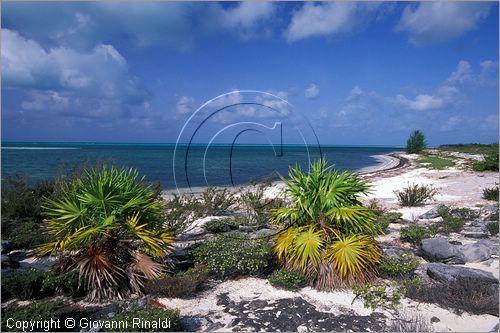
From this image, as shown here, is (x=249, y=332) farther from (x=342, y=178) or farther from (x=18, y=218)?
(x=18, y=218)

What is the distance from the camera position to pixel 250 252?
742 centimetres

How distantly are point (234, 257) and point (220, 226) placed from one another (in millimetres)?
3935

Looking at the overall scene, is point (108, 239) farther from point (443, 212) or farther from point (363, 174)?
point (363, 174)

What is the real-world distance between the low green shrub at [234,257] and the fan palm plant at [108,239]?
0.97 meters

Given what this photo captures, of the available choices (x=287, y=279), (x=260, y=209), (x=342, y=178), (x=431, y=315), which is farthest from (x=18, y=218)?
(x=431, y=315)

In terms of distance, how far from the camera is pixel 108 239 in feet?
21.5

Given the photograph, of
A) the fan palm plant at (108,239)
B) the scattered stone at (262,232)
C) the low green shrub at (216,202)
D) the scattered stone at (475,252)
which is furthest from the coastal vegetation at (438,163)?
the fan palm plant at (108,239)

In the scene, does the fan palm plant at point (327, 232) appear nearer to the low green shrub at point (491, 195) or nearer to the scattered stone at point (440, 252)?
the scattered stone at point (440, 252)

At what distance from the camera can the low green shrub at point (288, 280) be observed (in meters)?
6.68

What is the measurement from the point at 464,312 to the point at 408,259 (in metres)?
2.04

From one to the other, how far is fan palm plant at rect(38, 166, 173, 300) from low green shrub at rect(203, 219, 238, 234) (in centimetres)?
412

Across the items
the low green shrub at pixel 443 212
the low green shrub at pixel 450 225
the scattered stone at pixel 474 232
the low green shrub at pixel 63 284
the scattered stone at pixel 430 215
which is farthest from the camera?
the scattered stone at pixel 430 215

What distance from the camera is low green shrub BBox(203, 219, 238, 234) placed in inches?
440

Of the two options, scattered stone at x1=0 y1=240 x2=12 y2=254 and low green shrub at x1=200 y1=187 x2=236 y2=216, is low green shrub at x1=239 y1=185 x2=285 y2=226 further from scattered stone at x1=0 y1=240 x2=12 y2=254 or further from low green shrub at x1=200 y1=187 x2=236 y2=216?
scattered stone at x1=0 y1=240 x2=12 y2=254
